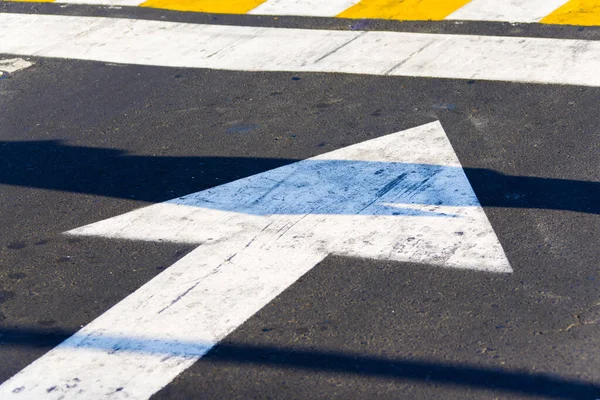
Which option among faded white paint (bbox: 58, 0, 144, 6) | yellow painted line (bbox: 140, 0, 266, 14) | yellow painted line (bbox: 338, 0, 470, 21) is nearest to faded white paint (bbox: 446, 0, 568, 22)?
yellow painted line (bbox: 338, 0, 470, 21)

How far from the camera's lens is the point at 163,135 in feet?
20.2

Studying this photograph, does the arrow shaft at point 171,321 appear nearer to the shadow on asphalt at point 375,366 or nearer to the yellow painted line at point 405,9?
the shadow on asphalt at point 375,366

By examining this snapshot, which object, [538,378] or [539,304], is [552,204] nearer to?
[539,304]

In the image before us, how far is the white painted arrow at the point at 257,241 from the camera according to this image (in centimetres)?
388

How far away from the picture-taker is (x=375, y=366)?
12.5 feet

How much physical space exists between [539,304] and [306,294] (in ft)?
3.64

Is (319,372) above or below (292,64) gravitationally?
below

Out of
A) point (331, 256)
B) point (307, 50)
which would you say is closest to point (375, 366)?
point (331, 256)

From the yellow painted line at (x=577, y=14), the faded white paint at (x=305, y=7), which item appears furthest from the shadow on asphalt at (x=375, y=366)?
the faded white paint at (x=305, y=7)

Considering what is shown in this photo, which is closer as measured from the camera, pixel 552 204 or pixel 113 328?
pixel 113 328

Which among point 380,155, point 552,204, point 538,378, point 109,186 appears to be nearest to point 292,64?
point 380,155

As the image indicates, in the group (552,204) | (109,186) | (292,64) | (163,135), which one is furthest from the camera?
(292,64)

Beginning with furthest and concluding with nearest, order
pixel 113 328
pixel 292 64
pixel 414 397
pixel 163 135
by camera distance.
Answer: pixel 292 64 → pixel 163 135 → pixel 113 328 → pixel 414 397

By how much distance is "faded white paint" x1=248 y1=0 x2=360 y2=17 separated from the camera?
8492 millimetres
